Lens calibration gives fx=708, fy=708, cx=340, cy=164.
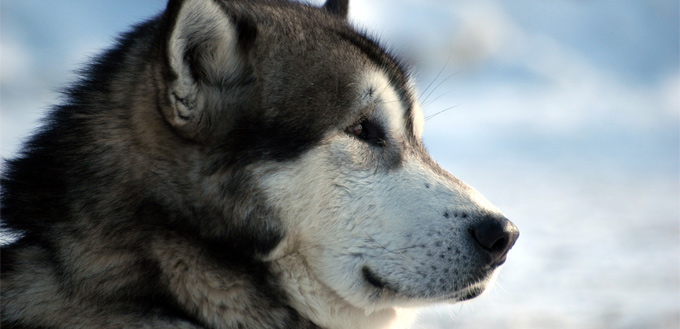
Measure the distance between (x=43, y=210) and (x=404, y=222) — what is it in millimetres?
1262

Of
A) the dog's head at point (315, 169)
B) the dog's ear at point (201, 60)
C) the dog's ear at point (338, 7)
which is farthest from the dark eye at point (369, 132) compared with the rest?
the dog's ear at point (338, 7)

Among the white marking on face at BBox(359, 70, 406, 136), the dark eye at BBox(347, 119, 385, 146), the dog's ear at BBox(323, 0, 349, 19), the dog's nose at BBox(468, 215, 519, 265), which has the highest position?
the dog's ear at BBox(323, 0, 349, 19)

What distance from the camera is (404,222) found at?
253cm

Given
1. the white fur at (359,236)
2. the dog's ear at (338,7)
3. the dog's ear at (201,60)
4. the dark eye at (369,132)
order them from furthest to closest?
the dog's ear at (338,7) → the dark eye at (369,132) → the white fur at (359,236) → the dog's ear at (201,60)

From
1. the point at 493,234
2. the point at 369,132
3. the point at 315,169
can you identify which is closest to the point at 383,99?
the point at 369,132

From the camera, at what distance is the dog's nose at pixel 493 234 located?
2520 mm

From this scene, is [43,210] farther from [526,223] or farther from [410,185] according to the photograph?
[526,223]

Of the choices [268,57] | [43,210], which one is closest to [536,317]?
[268,57]

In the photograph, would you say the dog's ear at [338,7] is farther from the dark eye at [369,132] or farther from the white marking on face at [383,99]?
the dark eye at [369,132]

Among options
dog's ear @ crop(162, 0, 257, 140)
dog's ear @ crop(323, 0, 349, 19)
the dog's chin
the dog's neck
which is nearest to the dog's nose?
the dog's chin

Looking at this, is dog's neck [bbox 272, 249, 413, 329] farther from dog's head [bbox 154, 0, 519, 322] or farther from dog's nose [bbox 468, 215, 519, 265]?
dog's nose [bbox 468, 215, 519, 265]

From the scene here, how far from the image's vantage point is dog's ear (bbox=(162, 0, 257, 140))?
7.56 ft

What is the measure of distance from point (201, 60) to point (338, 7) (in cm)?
114

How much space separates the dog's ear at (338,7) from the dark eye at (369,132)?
857 mm
